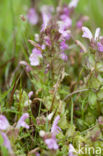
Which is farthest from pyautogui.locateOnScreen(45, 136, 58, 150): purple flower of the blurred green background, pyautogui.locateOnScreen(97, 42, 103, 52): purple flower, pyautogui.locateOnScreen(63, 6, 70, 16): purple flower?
pyautogui.locateOnScreen(63, 6, 70, 16): purple flower

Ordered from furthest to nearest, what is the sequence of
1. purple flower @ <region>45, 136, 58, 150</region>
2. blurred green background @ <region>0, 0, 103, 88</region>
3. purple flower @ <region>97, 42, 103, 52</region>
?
blurred green background @ <region>0, 0, 103, 88</region> < purple flower @ <region>97, 42, 103, 52</region> < purple flower @ <region>45, 136, 58, 150</region>

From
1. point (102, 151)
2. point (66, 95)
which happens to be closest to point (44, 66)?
point (66, 95)

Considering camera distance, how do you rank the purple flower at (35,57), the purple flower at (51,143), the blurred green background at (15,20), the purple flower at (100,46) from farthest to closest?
1. the blurred green background at (15,20)
2. the purple flower at (35,57)
3. the purple flower at (100,46)
4. the purple flower at (51,143)

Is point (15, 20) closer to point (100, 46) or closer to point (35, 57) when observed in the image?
point (35, 57)

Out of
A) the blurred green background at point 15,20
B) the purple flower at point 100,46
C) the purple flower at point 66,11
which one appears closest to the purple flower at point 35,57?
the purple flower at point 100,46

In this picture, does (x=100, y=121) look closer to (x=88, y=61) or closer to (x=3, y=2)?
(x=88, y=61)

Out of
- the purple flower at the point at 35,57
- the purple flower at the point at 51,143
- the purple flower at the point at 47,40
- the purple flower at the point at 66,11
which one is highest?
the purple flower at the point at 66,11

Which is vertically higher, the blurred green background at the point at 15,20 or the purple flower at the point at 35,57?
the blurred green background at the point at 15,20

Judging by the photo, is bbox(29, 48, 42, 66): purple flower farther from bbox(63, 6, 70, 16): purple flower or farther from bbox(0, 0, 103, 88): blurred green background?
bbox(63, 6, 70, 16): purple flower

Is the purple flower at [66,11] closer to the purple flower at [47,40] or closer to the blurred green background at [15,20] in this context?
the blurred green background at [15,20]

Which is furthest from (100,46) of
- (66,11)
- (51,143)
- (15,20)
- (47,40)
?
(15,20)

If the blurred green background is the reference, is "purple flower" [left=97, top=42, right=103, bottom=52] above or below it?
below
